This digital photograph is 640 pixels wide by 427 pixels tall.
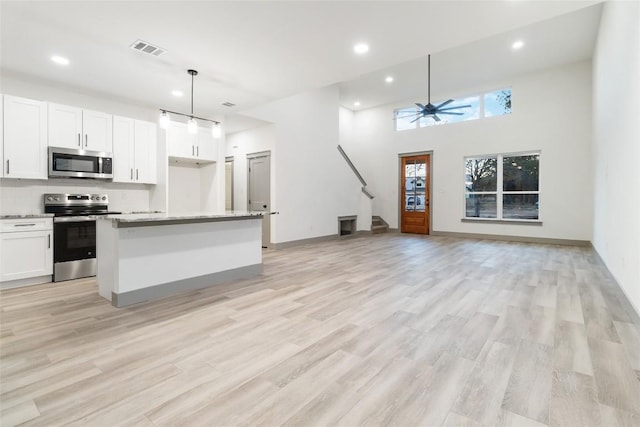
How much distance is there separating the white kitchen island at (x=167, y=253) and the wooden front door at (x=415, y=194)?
256 inches

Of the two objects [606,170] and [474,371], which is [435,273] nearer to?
[474,371]

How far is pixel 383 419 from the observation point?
5.01ft

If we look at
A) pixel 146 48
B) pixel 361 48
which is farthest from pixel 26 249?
pixel 361 48

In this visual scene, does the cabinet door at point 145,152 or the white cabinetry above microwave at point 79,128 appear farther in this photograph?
the cabinet door at point 145,152

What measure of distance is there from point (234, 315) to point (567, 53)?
8.53m

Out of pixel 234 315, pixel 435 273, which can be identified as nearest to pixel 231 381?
pixel 234 315

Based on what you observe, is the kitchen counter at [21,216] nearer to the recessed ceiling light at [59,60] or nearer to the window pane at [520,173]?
the recessed ceiling light at [59,60]

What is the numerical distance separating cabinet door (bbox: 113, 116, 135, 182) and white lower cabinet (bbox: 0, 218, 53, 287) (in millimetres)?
1249

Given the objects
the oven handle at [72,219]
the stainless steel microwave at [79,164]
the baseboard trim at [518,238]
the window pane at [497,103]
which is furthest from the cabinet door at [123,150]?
the window pane at [497,103]

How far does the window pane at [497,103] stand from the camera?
26.3 feet

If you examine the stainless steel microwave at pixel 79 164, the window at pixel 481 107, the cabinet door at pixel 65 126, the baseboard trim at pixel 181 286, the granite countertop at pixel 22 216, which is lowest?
the baseboard trim at pixel 181 286

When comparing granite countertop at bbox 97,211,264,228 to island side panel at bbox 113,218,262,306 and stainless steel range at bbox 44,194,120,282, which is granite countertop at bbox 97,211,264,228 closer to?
island side panel at bbox 113,218,262,306

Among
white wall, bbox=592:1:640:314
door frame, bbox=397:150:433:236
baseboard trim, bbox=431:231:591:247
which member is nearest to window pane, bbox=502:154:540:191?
baseboard trim, bbox=431:231:591:247

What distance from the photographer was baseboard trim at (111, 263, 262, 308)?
320 cm
